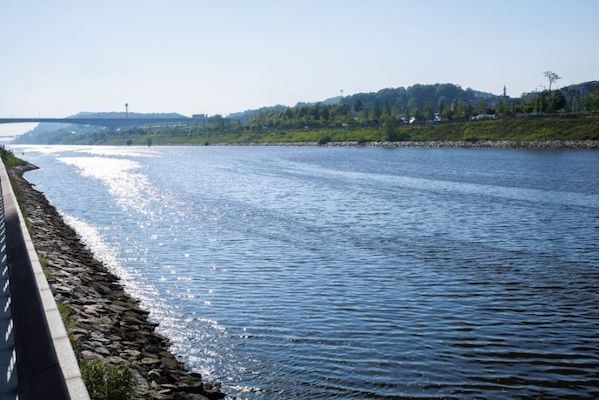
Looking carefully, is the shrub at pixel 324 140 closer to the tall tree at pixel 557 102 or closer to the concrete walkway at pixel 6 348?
the tall tree at pixel 557 102

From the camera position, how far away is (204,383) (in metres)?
13.5

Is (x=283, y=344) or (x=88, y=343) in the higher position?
(x=88, y=343)

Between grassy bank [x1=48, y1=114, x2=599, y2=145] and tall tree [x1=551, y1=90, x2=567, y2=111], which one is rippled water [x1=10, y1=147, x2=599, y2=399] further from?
tall tree [x1=551, y1=90, x2=567, y2=111]

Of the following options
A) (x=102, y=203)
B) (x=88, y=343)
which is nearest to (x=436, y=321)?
(x=88, y=343)

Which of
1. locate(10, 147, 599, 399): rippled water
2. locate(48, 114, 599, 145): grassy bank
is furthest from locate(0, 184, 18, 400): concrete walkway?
locate(48, 114, 599, 145): grassy bank

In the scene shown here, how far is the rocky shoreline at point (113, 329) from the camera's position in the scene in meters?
12.4

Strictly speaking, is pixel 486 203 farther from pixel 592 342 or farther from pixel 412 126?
pixel 412 126

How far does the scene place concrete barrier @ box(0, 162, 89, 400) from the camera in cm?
727

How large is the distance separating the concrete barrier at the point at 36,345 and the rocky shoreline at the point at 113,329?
5.74ft

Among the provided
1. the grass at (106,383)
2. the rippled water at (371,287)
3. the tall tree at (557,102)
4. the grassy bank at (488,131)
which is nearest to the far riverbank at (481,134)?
the grassy bank at (488,131)

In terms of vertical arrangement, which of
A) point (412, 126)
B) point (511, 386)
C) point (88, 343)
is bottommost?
point (511, 386)

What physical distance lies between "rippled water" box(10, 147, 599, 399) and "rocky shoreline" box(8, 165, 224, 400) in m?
0.81

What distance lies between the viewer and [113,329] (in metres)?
15.4

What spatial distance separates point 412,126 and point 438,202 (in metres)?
126
